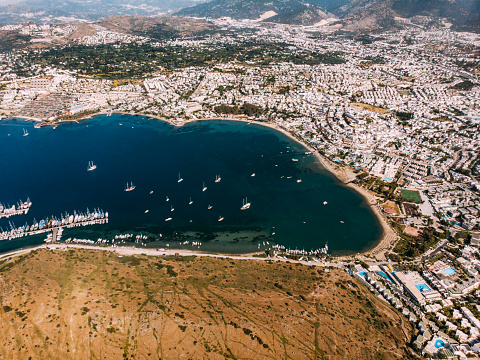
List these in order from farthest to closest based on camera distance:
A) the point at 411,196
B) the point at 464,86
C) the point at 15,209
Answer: the point at 464,86 < the point at 411,196 < the point at 15,209

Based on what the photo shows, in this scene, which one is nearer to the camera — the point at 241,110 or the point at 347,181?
the point at 347,181

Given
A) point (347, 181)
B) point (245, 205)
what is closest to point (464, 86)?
point (347, 181)

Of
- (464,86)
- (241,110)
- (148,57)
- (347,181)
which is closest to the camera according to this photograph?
(347,181)

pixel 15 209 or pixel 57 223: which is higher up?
pixel 57 223

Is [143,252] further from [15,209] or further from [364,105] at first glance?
[364,105]

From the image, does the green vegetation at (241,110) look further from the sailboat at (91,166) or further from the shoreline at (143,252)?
the shoreline at (143,252)

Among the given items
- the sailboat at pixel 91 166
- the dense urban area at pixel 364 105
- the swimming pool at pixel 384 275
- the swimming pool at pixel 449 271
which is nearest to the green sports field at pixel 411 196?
the dense urban area at pixel 364 105
